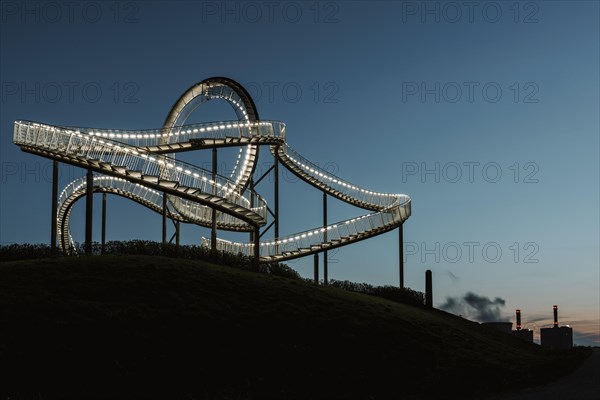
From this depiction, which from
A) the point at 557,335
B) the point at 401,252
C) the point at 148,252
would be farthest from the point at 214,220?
the point at 557,335

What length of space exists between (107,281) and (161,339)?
5445mm

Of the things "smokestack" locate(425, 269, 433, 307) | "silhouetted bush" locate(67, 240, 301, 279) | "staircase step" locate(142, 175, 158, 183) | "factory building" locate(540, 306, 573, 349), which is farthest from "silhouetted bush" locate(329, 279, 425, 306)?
"factory building" locate(540, 306, 573, 349)

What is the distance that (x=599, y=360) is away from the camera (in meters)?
26.7

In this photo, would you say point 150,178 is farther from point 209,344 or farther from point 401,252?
point 401,252

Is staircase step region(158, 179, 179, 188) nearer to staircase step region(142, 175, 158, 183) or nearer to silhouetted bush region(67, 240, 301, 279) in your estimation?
staircase step region(142, 175, 158, 183)

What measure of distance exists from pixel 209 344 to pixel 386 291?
22487 mm

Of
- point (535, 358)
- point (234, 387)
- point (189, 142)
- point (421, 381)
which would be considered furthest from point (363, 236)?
point (234, 387)

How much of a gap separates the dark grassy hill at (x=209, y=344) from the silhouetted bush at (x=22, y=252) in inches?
235

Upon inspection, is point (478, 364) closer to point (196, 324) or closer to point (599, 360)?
point (599, 360)

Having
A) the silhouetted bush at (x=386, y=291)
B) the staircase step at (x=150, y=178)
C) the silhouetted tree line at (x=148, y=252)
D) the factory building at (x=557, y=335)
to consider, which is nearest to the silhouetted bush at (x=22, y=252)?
the silhouetted tree line at (x=148, y=252)

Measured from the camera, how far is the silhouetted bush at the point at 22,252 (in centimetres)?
3353

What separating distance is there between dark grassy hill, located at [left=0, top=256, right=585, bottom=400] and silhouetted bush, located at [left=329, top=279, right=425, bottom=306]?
12083mm

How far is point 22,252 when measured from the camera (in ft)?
111

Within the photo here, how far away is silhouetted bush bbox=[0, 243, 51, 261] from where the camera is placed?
3353 centimetres
